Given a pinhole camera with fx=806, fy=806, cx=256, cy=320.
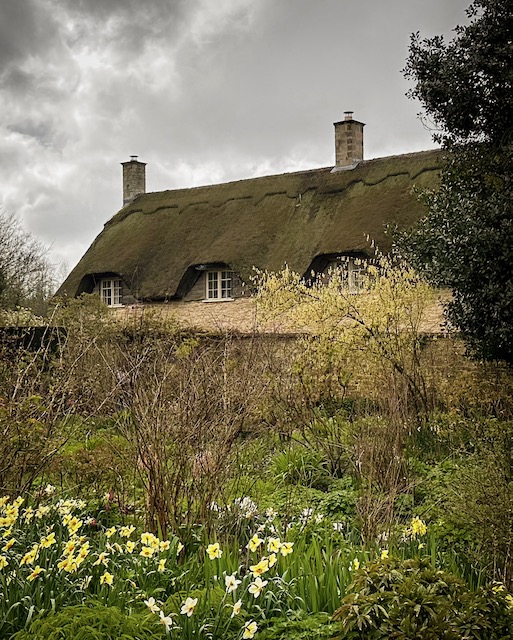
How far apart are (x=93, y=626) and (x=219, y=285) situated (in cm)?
2194

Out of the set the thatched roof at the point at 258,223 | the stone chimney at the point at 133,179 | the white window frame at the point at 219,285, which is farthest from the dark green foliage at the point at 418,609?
the stone chimney at the point at 133,179

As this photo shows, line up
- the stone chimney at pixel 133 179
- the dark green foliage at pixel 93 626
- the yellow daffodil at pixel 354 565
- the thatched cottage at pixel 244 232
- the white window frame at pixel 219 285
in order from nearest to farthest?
the dark green foliage at pixel 93 626
the yellow daffodil at pixel 354 565
the thatched cottage at pixel 244 232
the white window frame at pixel 219 285
the stone chimney at pixel 133 179

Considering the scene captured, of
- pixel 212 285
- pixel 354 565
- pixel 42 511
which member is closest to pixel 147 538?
pixel 42 511

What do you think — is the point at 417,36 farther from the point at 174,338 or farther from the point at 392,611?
the point at 392,611

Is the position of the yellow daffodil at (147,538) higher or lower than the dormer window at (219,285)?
lower

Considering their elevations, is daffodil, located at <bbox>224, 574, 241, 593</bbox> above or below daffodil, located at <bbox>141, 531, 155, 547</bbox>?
below

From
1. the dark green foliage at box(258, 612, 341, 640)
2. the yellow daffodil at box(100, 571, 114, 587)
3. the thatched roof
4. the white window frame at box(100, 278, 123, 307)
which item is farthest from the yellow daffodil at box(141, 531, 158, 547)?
the white window frame at box(100, 278, 123, 307)

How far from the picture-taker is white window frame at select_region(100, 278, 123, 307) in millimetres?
28531

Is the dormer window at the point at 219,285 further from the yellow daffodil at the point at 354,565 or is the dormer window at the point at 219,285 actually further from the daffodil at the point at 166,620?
the daffodil at the point at 166,620

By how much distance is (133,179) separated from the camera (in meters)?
33.0

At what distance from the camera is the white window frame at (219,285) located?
2557 cm

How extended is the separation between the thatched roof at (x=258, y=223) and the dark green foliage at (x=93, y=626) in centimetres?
1835

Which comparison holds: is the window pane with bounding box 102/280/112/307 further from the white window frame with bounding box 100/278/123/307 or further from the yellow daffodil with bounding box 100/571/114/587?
the yellow daffodil with bounding box 100/571/114/587

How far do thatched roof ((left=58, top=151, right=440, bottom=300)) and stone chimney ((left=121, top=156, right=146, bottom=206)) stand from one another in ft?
5.65
